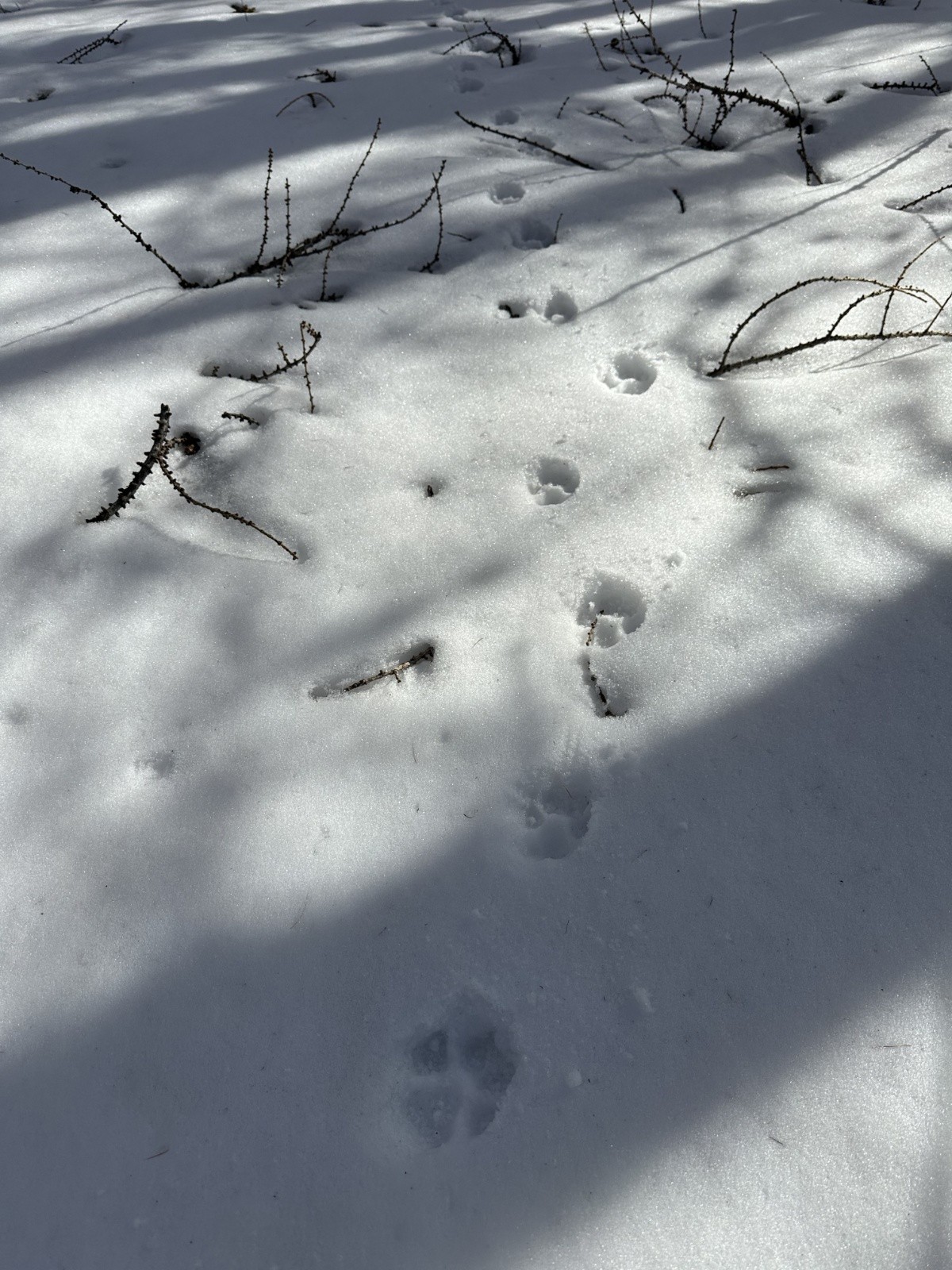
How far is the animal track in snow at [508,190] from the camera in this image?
247 centimetres

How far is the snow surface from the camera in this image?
3.60ft

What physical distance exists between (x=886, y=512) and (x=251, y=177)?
2179 millimetres

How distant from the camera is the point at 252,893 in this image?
132 centimetres

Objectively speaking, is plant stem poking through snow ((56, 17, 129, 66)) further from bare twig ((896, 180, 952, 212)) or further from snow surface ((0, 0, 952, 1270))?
bare twig ((896, 180, 952, 212))

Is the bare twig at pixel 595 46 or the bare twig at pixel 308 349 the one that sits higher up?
the bare twig at pixel 595 46

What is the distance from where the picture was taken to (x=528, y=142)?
8.63 feet

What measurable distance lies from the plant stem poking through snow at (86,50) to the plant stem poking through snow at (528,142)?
1.68 m

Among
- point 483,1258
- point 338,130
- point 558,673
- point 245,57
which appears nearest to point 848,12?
point 338,130

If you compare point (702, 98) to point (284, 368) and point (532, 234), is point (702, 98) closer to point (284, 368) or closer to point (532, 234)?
point (532, 234)

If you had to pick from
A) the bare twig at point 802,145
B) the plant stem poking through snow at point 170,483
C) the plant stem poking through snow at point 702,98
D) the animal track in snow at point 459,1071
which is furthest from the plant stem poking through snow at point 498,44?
the animal track in snow at point 459,1071

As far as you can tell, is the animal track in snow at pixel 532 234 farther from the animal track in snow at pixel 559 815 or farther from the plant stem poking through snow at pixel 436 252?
the animal track in snow at pixel 559 815

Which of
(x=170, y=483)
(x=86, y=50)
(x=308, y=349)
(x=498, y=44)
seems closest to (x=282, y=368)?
(x=308, y=349)

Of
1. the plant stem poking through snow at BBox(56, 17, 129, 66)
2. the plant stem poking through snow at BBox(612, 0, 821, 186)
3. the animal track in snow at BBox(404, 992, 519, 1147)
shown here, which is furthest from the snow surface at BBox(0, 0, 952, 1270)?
the plant stem poking through snow at BBox(56, 17, 129, 66)

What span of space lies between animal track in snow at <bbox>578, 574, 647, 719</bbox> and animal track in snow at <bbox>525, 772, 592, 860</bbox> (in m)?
0.15
